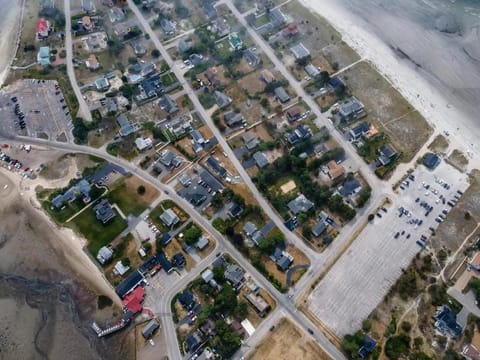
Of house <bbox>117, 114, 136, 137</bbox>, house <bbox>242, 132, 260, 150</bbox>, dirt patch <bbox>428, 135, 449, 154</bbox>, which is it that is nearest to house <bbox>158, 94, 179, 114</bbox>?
house <bbox>117, 114, 136, 137</bbox>

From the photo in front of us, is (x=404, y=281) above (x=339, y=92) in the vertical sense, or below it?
below

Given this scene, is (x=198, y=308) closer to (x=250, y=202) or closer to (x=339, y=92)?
(x=250, y=202)

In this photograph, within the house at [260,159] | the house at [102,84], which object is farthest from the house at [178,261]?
the house at [102,84]

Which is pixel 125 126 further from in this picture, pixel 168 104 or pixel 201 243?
pixel 201 243

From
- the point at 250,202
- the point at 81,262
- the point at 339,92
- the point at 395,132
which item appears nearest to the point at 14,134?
the point at 81,262

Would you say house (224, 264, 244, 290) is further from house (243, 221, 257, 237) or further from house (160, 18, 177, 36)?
house (160, 18, 177, 36)

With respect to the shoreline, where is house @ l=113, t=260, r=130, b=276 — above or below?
below
